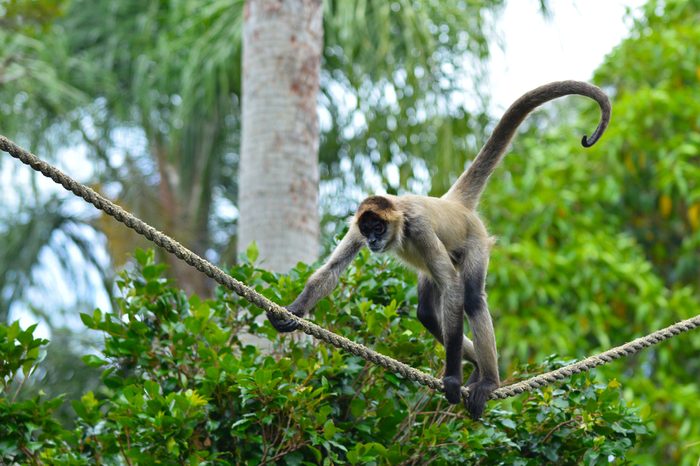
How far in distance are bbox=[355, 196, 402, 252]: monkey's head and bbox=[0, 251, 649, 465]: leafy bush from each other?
0.62ft

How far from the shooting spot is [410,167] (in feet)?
30.8

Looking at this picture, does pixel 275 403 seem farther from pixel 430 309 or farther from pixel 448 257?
pixel 448 257

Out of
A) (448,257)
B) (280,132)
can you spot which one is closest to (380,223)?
(448,257)

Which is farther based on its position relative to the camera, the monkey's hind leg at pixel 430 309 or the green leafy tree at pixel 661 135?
the green leafy tree at pixel 661 135

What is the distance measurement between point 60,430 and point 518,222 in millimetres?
6537

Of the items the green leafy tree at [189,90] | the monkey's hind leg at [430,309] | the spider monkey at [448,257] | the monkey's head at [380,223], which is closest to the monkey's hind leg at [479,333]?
the spider monkey at [448,257]

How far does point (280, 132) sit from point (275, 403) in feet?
8.35

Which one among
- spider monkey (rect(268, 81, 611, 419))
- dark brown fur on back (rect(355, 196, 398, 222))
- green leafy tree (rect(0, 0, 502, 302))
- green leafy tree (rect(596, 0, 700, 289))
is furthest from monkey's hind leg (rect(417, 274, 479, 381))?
green leafy tree (rect(596, 0, 700, 289))

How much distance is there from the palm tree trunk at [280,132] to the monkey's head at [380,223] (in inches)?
46.2

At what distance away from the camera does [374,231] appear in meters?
4.98

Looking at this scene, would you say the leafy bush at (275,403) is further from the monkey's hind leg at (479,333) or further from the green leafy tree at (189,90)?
the green leafy tree at (189,90)

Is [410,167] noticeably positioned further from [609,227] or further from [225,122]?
[225,122]

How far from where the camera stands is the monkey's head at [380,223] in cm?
496

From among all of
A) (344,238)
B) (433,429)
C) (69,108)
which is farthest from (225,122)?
(433,429)
